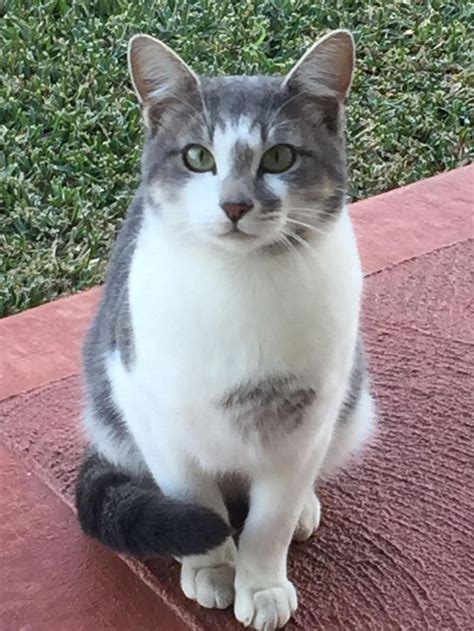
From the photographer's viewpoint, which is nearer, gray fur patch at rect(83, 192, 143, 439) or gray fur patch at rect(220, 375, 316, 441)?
gray fur patch at rect(220, 375, 316, 441)

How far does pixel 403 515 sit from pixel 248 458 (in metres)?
0.34

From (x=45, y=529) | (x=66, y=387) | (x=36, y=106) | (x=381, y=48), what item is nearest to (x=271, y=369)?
(x=45, y=529)

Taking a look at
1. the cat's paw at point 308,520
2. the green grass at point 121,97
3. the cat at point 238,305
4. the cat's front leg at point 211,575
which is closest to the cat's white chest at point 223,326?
the cat at point 238,305

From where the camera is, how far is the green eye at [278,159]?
1.13 metres

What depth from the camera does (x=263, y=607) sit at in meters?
1.30

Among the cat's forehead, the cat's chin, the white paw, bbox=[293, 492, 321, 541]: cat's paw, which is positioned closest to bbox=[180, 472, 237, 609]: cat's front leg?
the white paw

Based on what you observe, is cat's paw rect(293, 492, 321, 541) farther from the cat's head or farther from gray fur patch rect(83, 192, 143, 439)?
the cat's head

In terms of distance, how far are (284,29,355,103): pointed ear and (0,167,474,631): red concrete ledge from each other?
0.60 m

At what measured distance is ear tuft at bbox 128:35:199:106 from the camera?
115 cm

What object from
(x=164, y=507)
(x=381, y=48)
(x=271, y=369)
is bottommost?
(x=381, y=48)

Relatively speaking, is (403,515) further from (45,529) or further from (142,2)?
(142,2)

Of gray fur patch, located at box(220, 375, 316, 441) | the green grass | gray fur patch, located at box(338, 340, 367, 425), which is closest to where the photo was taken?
gray fur patch, located at box(220, 375, 316, 441)

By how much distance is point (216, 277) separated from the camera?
1165 mm

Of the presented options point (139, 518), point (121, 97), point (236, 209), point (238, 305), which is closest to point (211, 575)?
point (139, 518)
